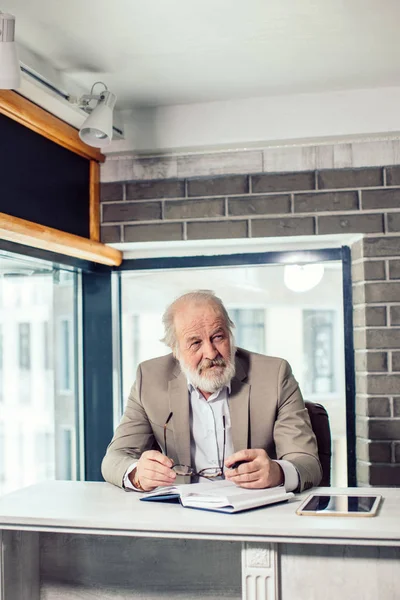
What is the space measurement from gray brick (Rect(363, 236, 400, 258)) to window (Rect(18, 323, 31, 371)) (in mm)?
1485

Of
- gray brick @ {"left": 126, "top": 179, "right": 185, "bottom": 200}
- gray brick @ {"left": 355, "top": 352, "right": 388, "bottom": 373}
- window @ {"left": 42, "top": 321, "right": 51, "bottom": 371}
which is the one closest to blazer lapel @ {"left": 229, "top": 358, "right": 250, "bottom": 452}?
gray brick @ {"left": 355, "top": 352, "right": 388, "bottom": 373}

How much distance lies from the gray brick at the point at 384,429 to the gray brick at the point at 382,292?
0.52 metres

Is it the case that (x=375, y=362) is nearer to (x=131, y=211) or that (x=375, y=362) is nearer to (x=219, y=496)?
(x=131, y=211)

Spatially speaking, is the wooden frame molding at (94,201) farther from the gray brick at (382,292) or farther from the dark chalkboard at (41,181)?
the gray brick at (382,292)

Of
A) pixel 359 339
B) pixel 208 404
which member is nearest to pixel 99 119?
pixel 208 404

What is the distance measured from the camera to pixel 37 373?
3.29 metres

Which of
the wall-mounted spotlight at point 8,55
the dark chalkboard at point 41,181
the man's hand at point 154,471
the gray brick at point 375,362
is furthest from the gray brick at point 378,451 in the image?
the wall-mounted spotlight at point 8,55

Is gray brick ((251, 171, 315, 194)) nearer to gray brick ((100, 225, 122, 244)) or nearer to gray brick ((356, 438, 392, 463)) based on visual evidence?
gray brick ((100, 225, 122, 244))

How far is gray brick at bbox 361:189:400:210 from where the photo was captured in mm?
3311

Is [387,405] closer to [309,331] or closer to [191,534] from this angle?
[309,331]

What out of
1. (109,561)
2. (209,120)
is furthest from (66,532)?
(209,120)

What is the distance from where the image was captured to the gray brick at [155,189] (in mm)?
3504

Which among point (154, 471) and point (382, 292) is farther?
point (382, 292)

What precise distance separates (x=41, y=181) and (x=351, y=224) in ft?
4.37
